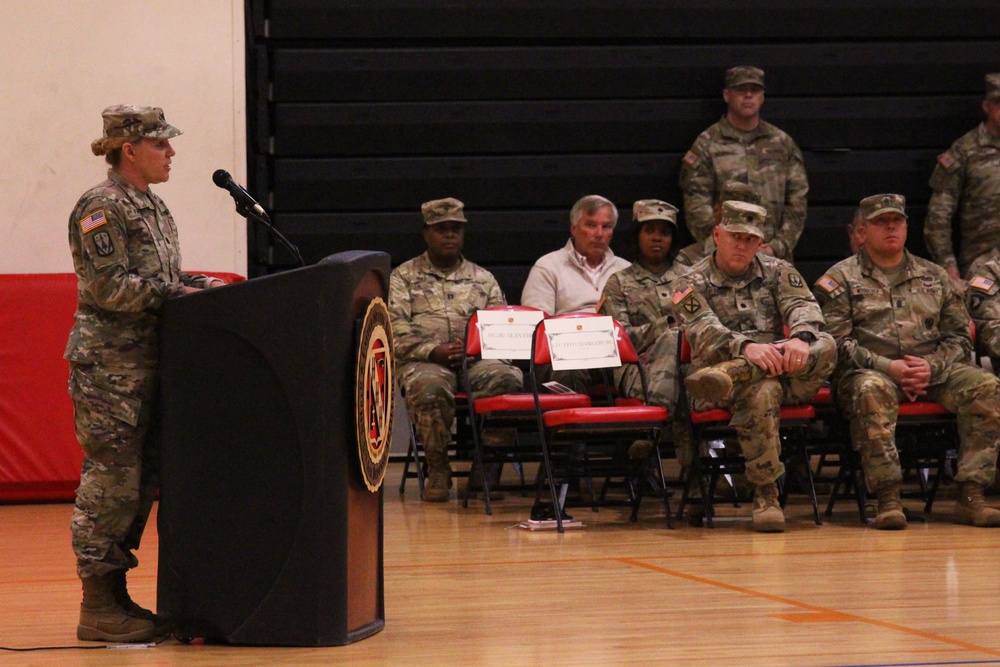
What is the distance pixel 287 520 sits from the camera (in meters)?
3.38

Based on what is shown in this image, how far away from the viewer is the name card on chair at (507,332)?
6.69 metres

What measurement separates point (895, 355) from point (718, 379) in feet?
3.92

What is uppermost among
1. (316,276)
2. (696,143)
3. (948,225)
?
(696,143)

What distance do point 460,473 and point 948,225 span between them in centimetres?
370

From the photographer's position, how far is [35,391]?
288 inches

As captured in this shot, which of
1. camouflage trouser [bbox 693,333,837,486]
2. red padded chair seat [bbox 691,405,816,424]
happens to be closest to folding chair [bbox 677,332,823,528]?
red padded chair seat [bbox 691,405,816,424]

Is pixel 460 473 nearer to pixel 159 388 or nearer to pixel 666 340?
pixel 666 340

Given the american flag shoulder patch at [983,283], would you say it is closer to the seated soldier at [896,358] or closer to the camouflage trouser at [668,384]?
the seated soldier at [896,358]

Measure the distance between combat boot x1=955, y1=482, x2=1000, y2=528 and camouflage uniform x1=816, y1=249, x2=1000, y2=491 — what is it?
5cm

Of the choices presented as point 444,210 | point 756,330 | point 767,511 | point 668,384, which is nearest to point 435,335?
point 444,210

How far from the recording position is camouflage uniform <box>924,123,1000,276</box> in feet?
27.6

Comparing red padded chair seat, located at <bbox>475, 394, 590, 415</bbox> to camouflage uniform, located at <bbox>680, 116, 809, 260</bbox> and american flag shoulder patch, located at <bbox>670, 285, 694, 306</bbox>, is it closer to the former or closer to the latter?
american flag shoulder patch, located at <bbox>670, 285, 694, 306</bbox>

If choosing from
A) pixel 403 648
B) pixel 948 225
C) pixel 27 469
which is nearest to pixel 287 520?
pixel 403 648

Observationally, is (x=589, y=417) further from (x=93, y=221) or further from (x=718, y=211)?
(x=93, y=221)
